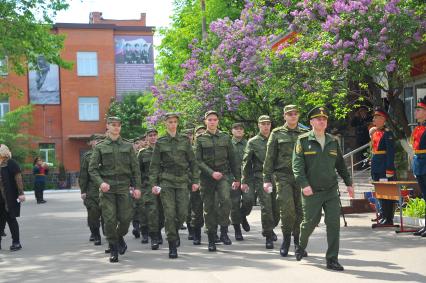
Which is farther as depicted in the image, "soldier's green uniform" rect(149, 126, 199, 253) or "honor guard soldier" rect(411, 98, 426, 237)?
"honor guard soldier" rect(411, 98, 426, 237)

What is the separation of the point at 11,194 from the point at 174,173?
11.2 feet

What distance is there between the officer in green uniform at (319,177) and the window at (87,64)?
41.9 m

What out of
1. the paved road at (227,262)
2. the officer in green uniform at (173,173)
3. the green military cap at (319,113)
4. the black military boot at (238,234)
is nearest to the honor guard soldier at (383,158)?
the paved road at (227,262)

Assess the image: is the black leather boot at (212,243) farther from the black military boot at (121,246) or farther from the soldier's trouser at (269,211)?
the black military boot at (121,246)

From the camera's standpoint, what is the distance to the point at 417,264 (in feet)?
26.4

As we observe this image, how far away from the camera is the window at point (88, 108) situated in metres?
48.5

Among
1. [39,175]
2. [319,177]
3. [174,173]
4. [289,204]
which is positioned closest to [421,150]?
[289,204]

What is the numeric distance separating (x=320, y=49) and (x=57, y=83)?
37.7 meters

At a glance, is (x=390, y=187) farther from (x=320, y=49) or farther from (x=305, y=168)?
(x=305, y=168)

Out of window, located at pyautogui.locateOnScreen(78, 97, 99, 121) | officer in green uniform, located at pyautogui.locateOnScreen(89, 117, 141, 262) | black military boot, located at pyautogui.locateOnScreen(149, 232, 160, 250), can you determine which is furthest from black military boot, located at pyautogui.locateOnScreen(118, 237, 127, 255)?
window, located at pyautogui.locateOnScreen(78, 97, 99, 121)

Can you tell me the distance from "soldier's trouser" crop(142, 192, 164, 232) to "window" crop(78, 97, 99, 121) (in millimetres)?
38065

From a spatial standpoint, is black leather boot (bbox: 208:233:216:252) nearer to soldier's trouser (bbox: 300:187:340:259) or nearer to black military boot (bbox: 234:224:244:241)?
black military boot (bbox: 234:224:244:241)

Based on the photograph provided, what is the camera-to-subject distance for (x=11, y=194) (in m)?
11.4

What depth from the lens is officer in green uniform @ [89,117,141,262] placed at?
928 centimetres
